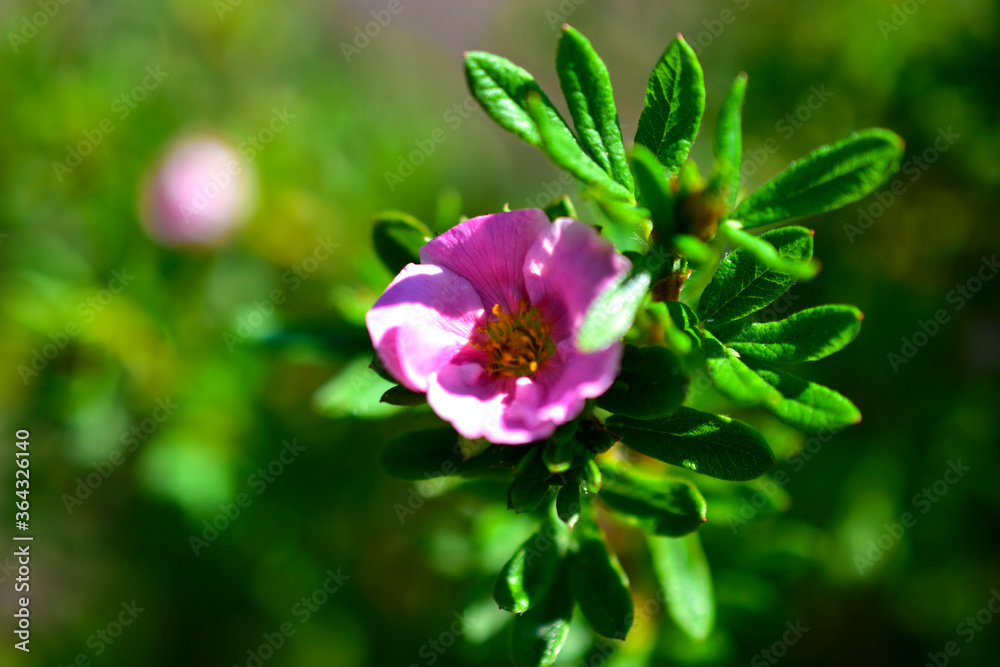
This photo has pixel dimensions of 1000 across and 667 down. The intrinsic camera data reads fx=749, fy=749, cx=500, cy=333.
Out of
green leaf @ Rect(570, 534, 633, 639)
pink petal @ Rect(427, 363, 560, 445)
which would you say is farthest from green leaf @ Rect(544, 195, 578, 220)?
green leaf @ Rect(570, 534, 633, 639)

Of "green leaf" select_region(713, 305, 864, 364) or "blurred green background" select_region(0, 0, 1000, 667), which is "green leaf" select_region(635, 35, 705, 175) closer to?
"green leaf" select_region(713, 305, 864, 364)

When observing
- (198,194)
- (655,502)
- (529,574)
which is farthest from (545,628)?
(198,194)

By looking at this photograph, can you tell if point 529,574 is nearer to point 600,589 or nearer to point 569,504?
point 600,589

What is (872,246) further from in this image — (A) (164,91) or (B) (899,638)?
(A) (164,91)

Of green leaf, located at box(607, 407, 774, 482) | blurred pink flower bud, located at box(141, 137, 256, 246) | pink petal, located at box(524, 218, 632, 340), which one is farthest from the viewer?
blurred pink flower bud, located at box(141, 137, 256, 246)

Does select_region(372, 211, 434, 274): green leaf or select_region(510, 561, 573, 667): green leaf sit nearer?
select_region(510, 561, 573, 667): green leaf

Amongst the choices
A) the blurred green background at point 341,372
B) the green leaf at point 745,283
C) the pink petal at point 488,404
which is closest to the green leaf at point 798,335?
the green leaf at point 745,283
